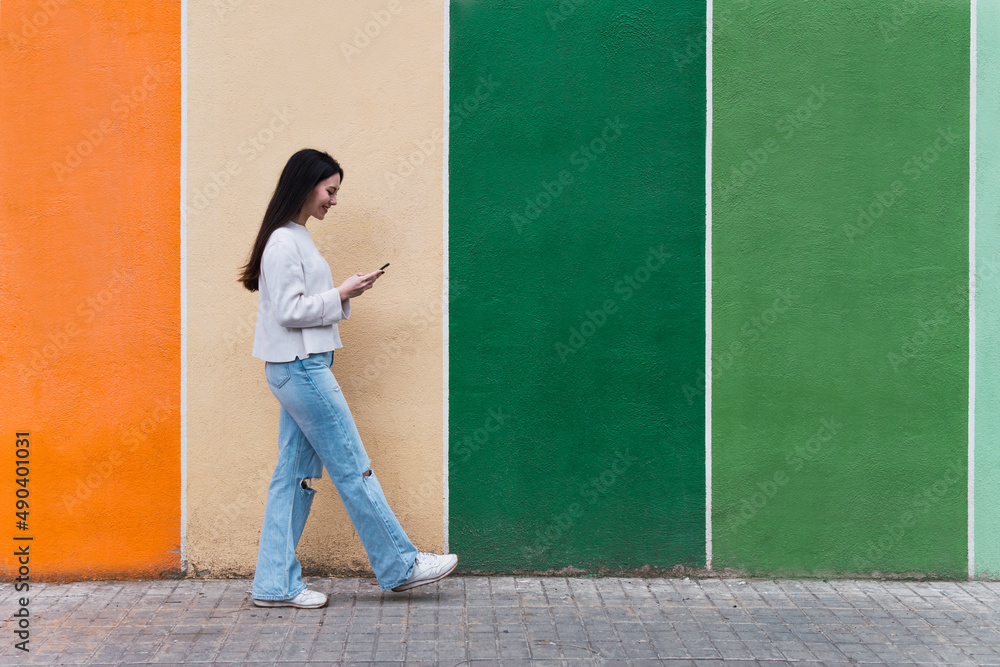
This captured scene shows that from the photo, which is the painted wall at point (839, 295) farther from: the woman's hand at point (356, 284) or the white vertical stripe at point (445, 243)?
the woman's hand at point (356, 284)

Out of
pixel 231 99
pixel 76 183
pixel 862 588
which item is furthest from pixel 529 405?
pixel 76 183

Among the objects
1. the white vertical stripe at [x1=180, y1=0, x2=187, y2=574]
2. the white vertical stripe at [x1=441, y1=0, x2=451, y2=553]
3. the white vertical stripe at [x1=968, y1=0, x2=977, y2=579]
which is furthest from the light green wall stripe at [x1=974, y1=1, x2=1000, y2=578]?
the white vertical stripe at [x1=180, y1=0, x2=187, y2=574]

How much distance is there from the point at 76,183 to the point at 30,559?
2092mm

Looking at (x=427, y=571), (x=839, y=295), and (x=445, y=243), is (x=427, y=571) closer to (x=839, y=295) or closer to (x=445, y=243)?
(x=445, y=243)

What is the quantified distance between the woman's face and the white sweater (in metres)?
0.14

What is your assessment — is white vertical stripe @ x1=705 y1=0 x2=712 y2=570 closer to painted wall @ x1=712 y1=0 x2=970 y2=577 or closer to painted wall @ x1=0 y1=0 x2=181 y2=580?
painted wall @ x1=712 y1=0 x2=970 y2=577

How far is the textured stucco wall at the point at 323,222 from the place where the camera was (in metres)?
4.98

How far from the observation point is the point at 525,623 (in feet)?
14.2

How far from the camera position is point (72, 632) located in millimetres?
4207

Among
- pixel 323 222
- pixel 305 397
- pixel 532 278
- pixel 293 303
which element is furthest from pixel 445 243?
pixel 305 397

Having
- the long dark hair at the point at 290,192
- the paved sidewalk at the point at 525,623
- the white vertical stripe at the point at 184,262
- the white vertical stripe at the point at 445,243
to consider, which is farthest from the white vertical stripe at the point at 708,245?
the white vertical stripe at the point at 184,262

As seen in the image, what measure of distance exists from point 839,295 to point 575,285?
1.47m

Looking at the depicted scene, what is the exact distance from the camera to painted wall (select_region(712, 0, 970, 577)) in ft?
16.4

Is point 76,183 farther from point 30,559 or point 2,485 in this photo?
point 30,559
